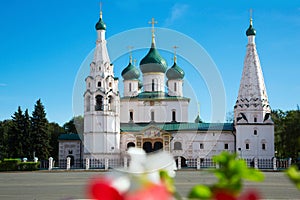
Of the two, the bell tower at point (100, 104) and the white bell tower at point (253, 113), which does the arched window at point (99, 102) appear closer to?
the bell tower at point (100, 104)

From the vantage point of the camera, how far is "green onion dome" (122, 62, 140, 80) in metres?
50.4

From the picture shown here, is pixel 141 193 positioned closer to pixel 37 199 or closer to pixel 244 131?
pixel 37 199

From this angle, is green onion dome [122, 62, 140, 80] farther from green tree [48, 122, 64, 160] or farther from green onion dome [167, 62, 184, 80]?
green tree [48, 122, 64, 160]

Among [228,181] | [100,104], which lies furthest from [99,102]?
[228,181]

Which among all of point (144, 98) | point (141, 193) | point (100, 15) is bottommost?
point (141, 193)

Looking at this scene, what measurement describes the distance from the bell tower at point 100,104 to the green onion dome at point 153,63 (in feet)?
18.4

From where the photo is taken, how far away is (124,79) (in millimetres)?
50531

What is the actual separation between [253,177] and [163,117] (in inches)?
1870

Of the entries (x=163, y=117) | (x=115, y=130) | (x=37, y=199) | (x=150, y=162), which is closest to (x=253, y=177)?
(x=150, y=162)

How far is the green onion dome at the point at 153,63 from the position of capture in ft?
158

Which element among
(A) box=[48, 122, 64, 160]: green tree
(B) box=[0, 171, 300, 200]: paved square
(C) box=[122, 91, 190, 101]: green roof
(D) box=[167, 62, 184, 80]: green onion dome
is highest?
(D) box=[167, 62, 184, 80]: green onion dome

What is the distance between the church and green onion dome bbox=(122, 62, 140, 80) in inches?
76.4

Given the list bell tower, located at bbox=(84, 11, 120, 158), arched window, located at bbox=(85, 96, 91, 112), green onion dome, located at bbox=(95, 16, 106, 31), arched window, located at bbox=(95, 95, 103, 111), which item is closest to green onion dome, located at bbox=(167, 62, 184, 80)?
bell tower, located at bbox=(84, 11, 120, 158)

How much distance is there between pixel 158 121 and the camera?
48.2m
